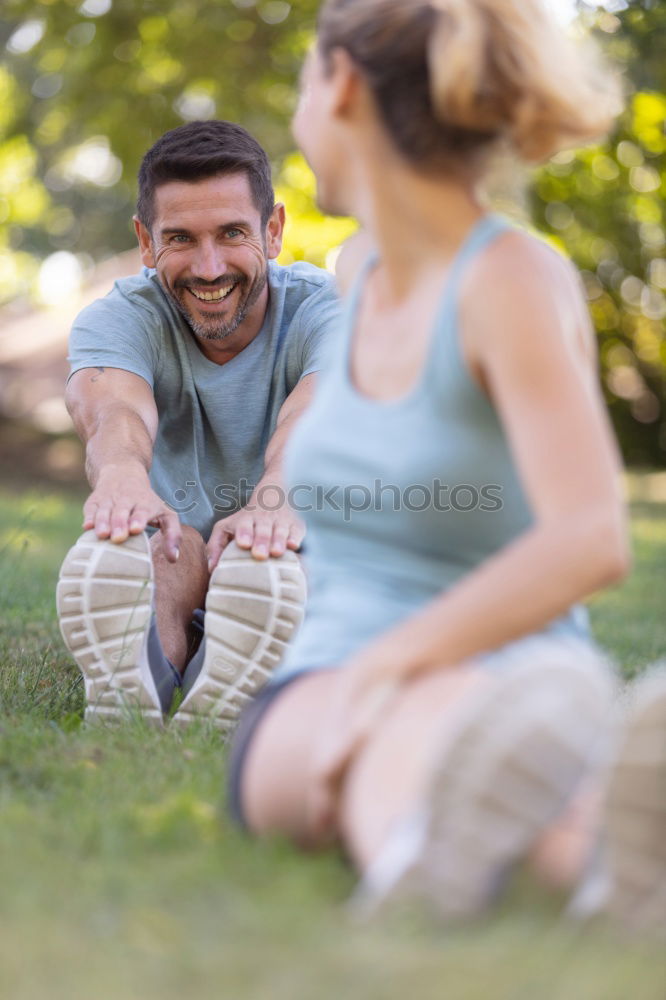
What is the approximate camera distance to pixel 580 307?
1847mm

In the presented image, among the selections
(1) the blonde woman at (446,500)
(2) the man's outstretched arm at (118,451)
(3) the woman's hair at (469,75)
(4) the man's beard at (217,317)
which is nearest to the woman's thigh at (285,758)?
(1) the blonde woman at (446,500)

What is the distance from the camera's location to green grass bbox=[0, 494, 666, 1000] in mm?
1400

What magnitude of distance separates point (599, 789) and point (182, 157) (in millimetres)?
2374

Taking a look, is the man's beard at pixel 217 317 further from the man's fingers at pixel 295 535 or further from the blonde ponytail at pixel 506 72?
the blonde ponytail at pixel 506 72

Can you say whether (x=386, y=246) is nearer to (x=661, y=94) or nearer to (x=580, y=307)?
(x=580, y=307)

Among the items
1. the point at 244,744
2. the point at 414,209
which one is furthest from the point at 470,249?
the point at 244,744

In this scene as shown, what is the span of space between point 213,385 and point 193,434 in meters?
0.16

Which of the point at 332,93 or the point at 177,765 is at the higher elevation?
the point at 332,93

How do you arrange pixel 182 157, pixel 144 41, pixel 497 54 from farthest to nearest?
pixel 144 41 < pixel 182 157 < pixel 497 54

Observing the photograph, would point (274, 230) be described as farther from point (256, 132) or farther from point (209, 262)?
point (256, 132)

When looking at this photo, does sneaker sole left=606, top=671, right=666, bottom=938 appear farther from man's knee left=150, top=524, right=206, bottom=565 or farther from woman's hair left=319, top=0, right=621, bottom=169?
man's knee left=150, top=524, right=206, bottom=565

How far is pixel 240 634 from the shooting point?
2904 mm

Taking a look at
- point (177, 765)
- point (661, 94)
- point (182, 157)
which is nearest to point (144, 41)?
point (661, 94)

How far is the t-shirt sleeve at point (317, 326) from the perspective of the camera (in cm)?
350
